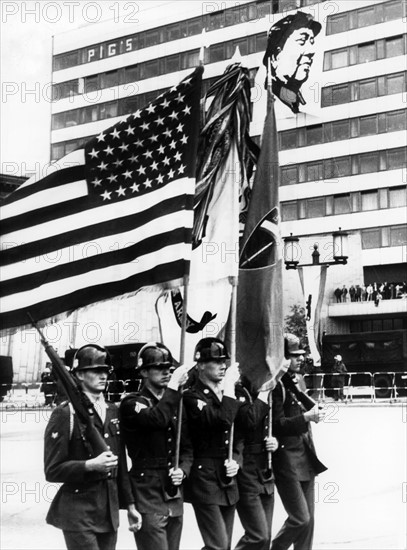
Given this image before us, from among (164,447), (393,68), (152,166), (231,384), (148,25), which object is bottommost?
(164,447)

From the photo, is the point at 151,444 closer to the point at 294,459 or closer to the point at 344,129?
the point at 294,459

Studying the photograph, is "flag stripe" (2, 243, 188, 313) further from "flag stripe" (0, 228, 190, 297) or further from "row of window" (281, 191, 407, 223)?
"row of window" (281, 191, 407, 223)

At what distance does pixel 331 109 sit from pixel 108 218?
45950 millimetres

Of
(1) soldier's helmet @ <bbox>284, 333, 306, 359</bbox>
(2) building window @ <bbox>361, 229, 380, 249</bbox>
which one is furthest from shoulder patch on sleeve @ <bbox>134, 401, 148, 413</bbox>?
(2) building window @ <bbox>361, 229, 380, 249</bbox>

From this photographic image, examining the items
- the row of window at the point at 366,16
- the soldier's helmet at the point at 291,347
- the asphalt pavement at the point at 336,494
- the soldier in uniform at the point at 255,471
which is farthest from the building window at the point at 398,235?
the soldier in uniform at the point at 255,471

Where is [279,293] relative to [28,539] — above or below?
above

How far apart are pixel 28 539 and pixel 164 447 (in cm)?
405

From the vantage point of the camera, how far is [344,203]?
50656 mm

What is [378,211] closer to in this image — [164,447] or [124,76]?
[124,76]

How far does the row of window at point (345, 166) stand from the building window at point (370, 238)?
10.7 ft

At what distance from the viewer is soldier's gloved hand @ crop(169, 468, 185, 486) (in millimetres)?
6000

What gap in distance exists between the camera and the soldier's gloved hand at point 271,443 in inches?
278

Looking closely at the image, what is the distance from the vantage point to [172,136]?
6.71 m

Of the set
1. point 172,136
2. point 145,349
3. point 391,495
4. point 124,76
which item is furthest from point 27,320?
point 124,76
